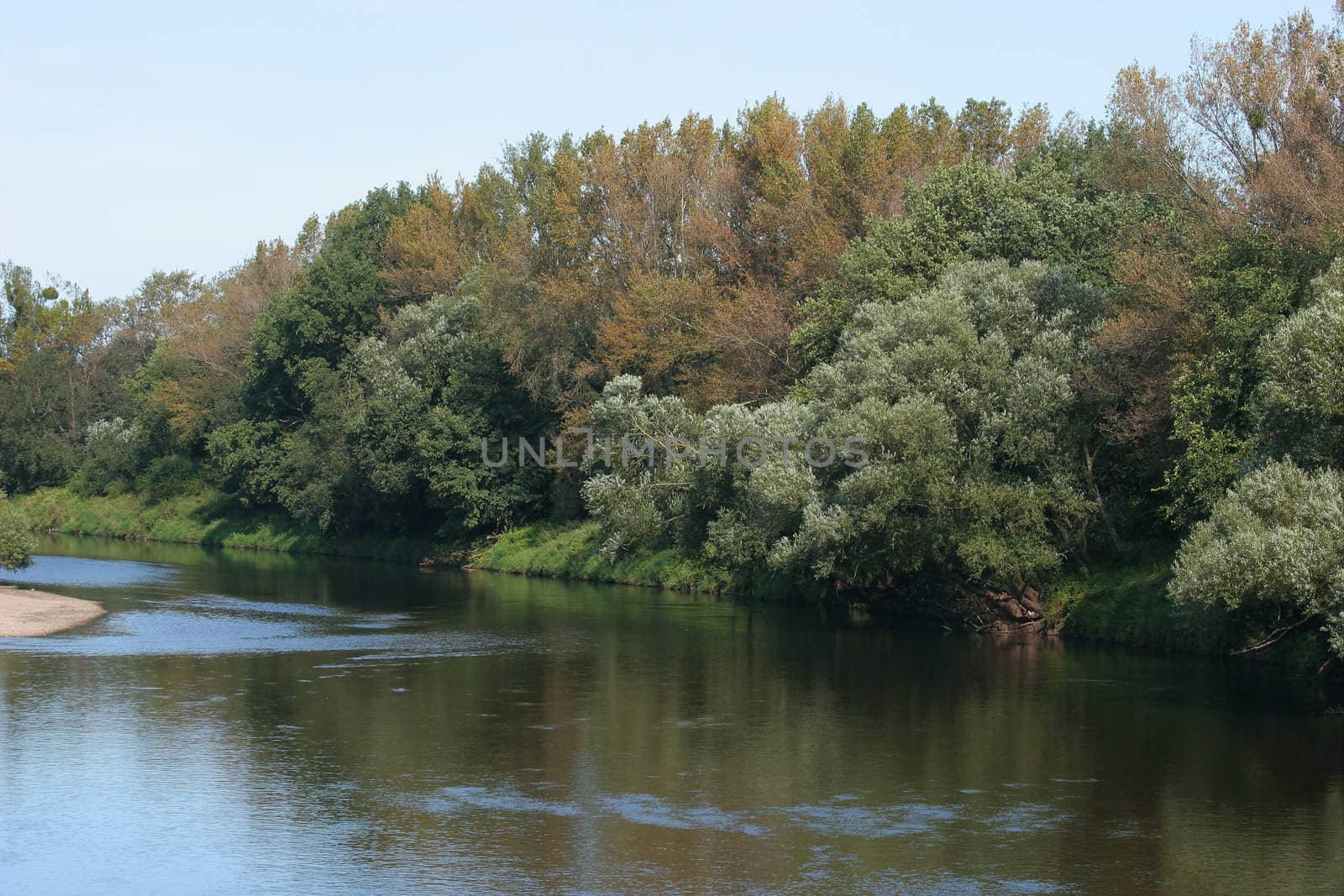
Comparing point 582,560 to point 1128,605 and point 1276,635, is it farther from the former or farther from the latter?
point 1276,635

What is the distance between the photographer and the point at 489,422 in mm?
65188

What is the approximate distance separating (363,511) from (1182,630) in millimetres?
48714

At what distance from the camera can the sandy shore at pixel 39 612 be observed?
39250mm

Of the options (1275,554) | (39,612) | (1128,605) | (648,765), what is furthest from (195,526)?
(1275,554)

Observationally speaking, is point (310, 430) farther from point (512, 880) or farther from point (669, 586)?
point (512, 880)

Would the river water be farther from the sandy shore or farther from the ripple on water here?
the ripple on water

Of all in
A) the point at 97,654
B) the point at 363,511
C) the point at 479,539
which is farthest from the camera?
the point at 363,511

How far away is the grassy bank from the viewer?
7431 centimetres

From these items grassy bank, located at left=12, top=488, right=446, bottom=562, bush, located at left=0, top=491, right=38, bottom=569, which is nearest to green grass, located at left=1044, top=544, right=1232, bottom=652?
bush, located at left=0, top=491, right=38, bottom=569

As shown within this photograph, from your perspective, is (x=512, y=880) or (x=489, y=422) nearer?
(x=512, y=880)

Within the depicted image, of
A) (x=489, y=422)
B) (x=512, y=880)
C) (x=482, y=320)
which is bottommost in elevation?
(x=512, y=880)

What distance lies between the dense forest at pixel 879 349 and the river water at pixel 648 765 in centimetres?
393

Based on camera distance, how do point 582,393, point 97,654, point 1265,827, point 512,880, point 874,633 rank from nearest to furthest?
point 512,880, point 1265,827, point 97,654, point 874,633, point 582,393

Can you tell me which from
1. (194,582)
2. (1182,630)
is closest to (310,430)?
(194,582)
